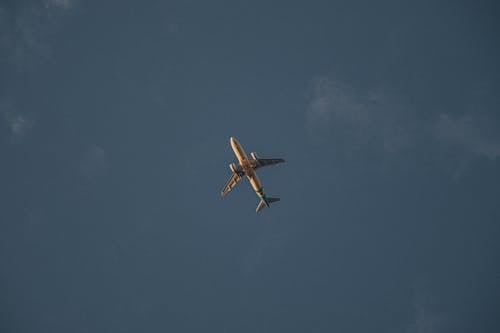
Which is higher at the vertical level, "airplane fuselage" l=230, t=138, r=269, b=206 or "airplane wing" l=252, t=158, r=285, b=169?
"airplane wing" l=252, t=158, r=285, b=169

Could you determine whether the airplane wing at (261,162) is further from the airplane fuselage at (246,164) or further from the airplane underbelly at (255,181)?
the airplane underbelly at (255,181)

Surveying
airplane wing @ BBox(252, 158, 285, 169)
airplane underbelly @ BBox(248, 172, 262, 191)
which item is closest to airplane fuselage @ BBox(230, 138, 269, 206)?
airplane underbelly @ BBox(248, 172, 262, 191)

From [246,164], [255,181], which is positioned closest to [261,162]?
[246,164]

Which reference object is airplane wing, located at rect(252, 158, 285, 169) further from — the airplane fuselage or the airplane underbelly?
the airplane underbelly

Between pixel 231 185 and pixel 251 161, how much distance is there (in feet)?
40.0

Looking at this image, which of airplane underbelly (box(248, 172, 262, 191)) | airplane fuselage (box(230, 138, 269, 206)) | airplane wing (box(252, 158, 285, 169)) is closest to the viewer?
airplane fuselage (box(230, 138, 269, 206))

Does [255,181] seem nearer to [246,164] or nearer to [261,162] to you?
[261,162]

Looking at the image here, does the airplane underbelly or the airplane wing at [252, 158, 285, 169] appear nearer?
the airplane wing at [252, 158, 285, 169]

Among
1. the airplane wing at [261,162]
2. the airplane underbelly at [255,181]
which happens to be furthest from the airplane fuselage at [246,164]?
the airplane wing at [261,162]

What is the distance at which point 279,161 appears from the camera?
11994cm

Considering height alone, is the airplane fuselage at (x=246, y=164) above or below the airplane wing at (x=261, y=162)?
below

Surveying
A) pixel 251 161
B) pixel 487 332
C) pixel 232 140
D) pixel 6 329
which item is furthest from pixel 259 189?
pixel 6 329

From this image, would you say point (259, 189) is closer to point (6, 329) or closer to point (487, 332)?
point (487, 332)

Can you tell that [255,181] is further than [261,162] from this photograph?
Yes
